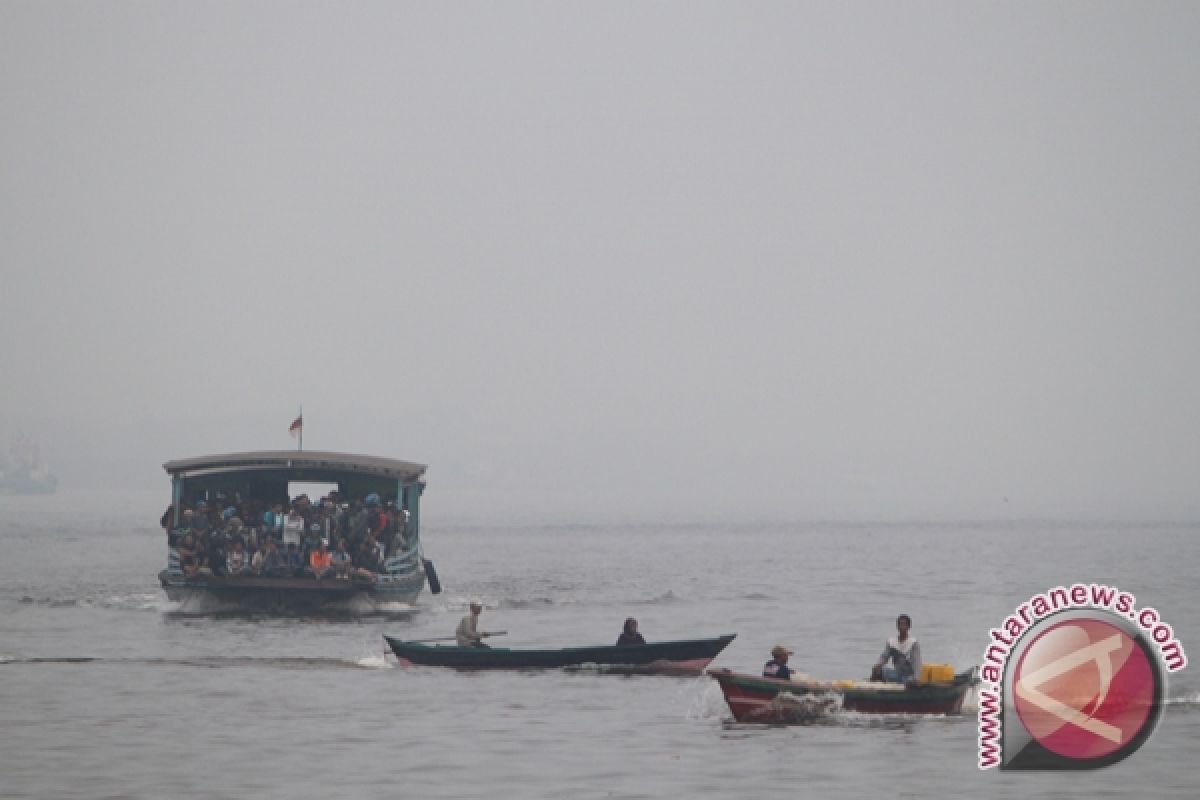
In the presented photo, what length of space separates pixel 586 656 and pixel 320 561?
42.3ft

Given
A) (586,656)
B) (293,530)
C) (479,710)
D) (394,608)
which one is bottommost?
(479,710)

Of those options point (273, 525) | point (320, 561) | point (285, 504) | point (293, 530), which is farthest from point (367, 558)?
point (285, 504)

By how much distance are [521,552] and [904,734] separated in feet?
299

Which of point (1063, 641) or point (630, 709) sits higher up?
point (1063, 641)

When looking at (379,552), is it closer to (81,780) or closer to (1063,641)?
(81,780)

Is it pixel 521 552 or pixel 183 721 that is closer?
pixel 183 721

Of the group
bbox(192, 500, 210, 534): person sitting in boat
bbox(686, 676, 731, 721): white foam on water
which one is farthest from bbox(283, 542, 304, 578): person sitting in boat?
bbox(686, 676, 731, 721): white foam on water

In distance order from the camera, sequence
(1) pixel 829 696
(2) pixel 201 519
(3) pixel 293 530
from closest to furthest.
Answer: (1) pixel 829 696, (3) pixel 293 530, (2) pixel 201 519

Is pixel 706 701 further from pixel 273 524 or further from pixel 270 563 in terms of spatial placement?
pixel 273 524

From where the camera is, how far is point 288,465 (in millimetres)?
48438

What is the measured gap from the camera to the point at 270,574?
157 feet

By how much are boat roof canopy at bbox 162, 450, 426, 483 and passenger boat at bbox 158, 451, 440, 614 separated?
0.03 metres

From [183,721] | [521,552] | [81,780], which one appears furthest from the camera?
[521,552]

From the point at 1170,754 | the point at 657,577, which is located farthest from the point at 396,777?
the point at 657,577
